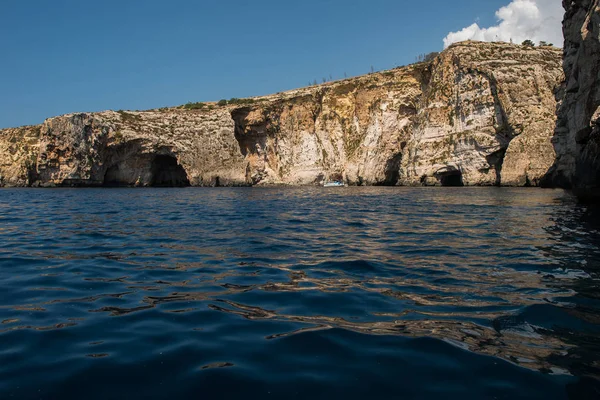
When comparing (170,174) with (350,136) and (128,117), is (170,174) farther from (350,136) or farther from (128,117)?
(350,136)

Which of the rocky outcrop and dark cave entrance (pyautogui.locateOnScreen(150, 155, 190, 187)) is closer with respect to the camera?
the rocky outcrop

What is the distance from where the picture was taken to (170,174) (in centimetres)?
7525

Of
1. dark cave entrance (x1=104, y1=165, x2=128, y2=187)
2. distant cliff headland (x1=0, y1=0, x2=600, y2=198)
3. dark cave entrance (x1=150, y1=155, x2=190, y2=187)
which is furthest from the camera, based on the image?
dark cave entrance (x1=150, y1=155, x2=190, y2=187)

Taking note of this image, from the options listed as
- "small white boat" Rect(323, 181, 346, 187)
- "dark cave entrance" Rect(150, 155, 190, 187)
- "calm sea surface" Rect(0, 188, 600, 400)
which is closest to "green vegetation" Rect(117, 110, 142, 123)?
"dark cave entrance" Rect(150, 155, 190, 187)

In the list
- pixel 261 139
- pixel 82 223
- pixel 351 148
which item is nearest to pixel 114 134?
pixel 261 139

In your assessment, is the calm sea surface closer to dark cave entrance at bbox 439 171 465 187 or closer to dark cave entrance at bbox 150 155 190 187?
dark cave entrance at bbox 439 171 465 187

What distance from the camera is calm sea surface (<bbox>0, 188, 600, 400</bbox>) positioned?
3168 millimetres

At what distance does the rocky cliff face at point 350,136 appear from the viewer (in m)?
41.7

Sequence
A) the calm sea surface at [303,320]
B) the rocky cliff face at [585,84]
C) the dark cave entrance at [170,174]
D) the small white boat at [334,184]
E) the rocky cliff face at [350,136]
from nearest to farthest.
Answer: the calm sea surface at [303,320] < the rocky cliff face at [585,84] < the rocky cliff face at [350,136] < the small white boat at [334,184] < the dark cave entrance at [170,174]

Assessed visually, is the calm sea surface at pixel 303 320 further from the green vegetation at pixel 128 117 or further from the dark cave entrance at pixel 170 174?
the dark cave entrance at pixel 170 174

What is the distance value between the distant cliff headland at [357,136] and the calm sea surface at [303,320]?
18925mm

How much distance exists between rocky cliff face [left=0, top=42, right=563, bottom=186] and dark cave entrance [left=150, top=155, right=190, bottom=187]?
20 centimetres

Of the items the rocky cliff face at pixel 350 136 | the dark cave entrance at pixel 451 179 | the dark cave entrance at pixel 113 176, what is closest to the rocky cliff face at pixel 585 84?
the rocky cliff face at pixel 350 136

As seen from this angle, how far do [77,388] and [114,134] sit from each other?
65.4 metres
